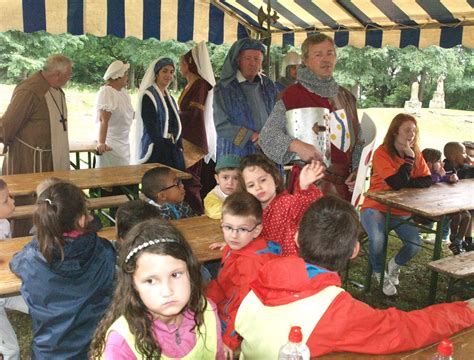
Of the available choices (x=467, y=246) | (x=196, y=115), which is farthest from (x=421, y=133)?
(x=196, y=115)

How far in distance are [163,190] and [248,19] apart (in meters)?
3.35

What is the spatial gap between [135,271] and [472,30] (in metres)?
4.20

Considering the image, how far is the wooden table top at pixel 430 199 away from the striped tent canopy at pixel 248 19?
144cm

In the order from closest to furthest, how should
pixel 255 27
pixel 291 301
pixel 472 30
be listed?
pixel 291 301
pixel 472 30
pixel 255 27

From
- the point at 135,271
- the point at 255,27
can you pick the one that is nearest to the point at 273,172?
the point at 135,271

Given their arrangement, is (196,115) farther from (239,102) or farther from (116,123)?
(239,102)

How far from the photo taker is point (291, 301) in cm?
138

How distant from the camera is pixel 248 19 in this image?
562cm

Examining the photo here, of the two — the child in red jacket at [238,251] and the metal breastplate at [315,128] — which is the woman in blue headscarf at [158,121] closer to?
the metal breastplate at [315,128]

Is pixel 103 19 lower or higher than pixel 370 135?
higher

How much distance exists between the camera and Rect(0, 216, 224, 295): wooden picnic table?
2.12 m

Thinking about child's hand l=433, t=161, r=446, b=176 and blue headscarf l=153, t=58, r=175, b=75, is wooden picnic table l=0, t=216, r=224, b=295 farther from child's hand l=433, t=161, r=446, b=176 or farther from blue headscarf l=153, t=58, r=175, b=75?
child's hand l=433, t=161, r=446, b=176

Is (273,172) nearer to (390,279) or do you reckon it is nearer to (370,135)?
(370,135)

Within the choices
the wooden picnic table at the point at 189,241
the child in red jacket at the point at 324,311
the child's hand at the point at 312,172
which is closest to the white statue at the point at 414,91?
the wooden picnic table at the point at 189,241
